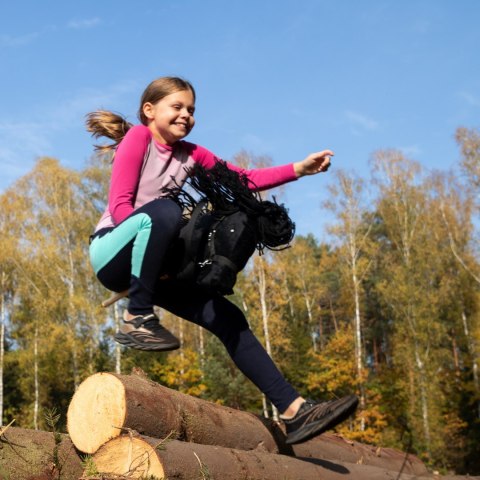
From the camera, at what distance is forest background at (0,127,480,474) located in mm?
26406

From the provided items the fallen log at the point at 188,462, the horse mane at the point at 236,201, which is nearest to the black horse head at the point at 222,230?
the horse mane at the point at 236,201

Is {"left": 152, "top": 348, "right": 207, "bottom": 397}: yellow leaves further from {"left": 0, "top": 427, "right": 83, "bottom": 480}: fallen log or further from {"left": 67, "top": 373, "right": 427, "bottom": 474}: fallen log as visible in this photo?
{"left": 0, "top": 427, "right": 83, "bottom": 480}: fallen log

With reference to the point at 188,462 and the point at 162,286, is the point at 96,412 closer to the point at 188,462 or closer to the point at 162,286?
the point at 188,462

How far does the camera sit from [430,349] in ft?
90.9

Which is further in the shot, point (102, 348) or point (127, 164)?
point (102, 348)

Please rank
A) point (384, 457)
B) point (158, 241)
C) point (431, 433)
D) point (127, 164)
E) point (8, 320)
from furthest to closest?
point (8, 320) → point (431, 433) → point (384, 457) → point (127, 164) → point (158, 241)

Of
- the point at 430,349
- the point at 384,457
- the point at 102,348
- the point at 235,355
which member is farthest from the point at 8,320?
the point at 235,355

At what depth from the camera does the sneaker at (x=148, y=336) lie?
133 inches

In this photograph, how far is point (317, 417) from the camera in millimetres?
3518

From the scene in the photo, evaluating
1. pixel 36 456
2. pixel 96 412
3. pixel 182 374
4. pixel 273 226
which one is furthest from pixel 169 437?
pixel 182 374

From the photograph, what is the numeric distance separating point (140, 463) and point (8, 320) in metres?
29.6

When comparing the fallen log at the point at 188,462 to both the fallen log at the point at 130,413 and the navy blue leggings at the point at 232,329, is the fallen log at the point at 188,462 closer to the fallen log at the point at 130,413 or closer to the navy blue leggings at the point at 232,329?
the fallen log at the point at 130,413

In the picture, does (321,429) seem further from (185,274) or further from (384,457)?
(384,457)

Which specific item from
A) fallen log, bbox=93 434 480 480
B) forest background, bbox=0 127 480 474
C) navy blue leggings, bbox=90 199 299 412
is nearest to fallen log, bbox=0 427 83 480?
→ fallen log, bbox=93 434 480 480
